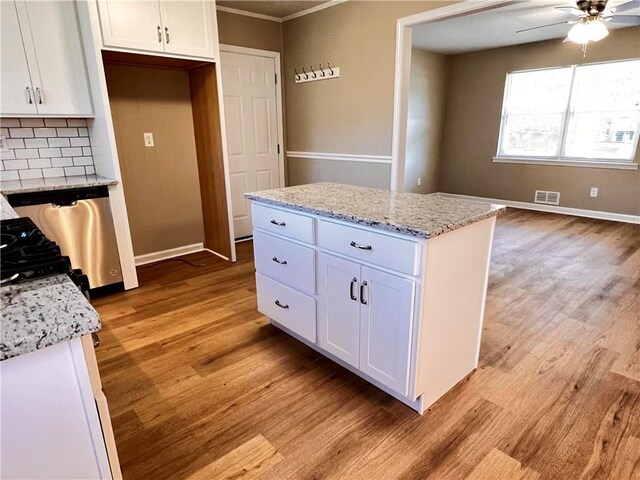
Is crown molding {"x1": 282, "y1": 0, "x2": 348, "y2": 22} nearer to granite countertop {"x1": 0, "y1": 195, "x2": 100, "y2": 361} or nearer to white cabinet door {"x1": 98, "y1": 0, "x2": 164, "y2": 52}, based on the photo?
white cabinet door {"x1": 98, "y1": 0, "x2": 164, "y2": 52}

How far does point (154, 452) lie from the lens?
1.53 meters

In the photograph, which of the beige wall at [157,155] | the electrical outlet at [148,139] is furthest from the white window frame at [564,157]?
the electrical outlet at [148,139]

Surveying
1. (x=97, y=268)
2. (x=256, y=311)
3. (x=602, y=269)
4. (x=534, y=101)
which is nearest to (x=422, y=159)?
(x=534, y=101)

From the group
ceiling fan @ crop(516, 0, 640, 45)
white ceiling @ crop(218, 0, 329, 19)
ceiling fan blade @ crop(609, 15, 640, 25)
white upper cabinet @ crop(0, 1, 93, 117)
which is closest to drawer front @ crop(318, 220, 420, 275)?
white upper cabinet @ crop(0, 1, 93, 117)

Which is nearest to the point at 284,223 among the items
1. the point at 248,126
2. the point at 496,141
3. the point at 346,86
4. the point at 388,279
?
the point at 388,279

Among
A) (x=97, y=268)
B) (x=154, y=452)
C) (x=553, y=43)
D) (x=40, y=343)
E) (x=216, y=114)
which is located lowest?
(x=154, y=452)

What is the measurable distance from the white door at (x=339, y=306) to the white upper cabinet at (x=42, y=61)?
2.27 metres

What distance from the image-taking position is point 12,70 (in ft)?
8.07

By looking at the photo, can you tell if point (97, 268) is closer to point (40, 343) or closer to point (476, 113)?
point (40, 343)

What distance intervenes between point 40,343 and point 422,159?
6526mm

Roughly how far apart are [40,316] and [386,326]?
4.08 ft

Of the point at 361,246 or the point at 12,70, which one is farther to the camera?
the point at 12,70

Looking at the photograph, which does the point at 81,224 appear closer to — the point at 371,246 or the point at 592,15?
the point at 371,246

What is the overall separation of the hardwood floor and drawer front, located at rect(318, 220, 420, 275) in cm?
71
